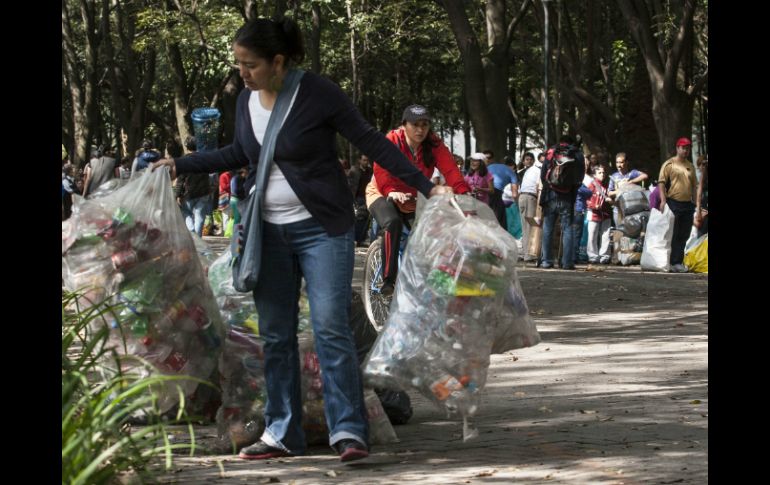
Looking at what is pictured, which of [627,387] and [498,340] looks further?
[627,387]

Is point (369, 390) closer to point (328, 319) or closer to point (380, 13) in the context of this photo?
point (328, 319)

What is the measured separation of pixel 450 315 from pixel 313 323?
2.14 feet

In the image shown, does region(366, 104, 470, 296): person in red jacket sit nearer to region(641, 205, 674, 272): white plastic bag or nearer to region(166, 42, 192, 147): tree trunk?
region(641, 205, 674, 272): white plastic bag

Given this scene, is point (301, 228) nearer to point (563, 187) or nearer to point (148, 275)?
point (148, 275)

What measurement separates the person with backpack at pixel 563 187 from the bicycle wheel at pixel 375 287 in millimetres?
7887

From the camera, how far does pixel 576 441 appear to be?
6.74m

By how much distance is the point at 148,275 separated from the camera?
6711 mm

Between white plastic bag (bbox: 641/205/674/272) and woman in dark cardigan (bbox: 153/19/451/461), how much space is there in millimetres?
14101

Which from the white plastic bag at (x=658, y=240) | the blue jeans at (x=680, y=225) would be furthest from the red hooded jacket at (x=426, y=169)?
the white plastic bag at (x=658, y=240)

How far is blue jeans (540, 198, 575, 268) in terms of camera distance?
19.9m

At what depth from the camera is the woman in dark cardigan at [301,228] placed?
20.2 ft

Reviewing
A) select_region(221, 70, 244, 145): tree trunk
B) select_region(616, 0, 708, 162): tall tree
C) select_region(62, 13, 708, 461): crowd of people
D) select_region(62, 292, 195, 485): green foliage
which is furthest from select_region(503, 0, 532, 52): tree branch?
select_region(62, 292, 195, 485): green foliage
